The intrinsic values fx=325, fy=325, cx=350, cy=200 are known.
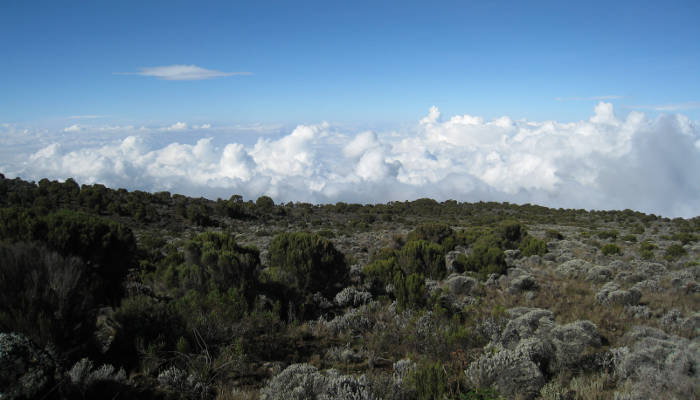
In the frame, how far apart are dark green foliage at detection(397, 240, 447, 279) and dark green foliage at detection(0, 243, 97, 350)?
7.31 m

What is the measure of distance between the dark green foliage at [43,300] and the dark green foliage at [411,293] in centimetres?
488

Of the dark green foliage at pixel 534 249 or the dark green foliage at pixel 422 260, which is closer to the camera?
the dark green foliage at pixel 422 260

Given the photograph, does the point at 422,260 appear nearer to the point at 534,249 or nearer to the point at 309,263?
the point at 309,263

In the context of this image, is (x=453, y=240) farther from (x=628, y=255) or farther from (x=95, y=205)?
(x=95, y=205)

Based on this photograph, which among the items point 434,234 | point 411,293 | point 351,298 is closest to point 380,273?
point 351,298

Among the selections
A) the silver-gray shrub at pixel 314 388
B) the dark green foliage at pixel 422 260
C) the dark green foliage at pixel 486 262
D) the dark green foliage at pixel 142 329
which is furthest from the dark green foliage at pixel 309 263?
the dark green foliage at pixel 486 262

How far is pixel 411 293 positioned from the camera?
6.64 m

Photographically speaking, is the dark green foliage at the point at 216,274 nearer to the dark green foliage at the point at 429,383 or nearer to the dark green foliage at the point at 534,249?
the dark green foliage at the point at 429,383

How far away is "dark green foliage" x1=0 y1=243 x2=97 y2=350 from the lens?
3156 mm

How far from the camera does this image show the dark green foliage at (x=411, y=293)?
21.4 feet

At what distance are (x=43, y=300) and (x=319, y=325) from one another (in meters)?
3.75

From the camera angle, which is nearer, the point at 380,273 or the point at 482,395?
the point at 482,395

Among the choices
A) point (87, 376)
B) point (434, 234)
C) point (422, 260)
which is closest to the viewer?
point (87, 376)

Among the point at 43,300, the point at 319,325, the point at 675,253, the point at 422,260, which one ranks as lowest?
the point at 319,325
